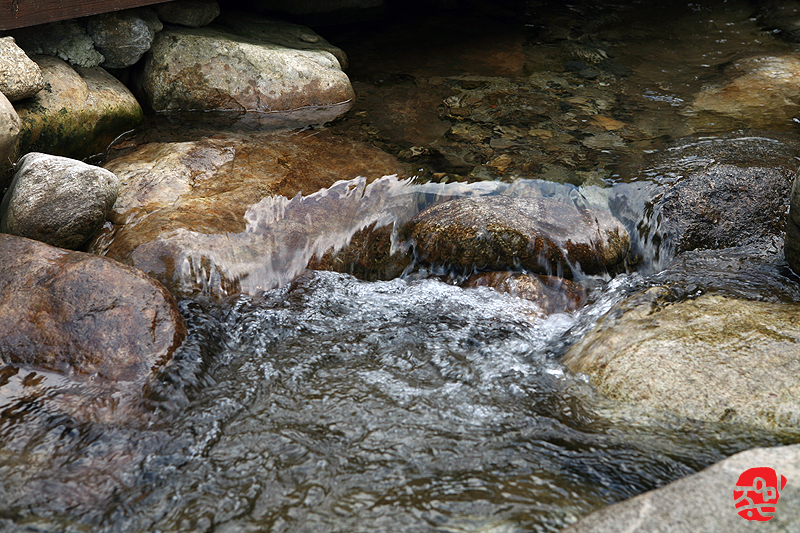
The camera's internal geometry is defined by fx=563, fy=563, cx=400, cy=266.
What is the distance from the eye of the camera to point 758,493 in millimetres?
1970

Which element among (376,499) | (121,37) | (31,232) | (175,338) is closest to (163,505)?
(376,499)

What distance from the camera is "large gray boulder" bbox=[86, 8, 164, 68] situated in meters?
5.40

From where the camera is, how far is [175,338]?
3400mm

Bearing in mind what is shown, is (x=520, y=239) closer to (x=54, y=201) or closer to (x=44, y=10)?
(x=54, y=201)

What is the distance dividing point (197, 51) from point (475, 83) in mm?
3100

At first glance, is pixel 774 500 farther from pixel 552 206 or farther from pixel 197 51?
pixel 197 51

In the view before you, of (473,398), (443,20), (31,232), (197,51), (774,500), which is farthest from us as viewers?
(443,20)

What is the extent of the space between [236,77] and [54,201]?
2.74 meters

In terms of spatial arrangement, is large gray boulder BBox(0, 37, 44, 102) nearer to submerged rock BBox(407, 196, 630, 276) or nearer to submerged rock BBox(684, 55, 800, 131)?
submerged rock BBox(407, 196, 630, 276)

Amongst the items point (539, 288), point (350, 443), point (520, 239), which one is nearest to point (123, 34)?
point (520, 239)

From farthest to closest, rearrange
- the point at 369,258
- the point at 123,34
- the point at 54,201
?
1. the point at 123,34
2. the point at 369,258
3. the point at 54,201

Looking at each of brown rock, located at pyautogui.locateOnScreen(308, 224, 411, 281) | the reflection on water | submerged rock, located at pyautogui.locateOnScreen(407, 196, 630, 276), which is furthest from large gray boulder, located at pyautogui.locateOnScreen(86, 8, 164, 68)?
submerged rock, located at pyautogui.locateOnScreen(407, 196, 630, 276)

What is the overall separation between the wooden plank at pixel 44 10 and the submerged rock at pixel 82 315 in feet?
7.31

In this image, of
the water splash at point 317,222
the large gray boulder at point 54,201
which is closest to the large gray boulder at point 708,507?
the water splash at point 317,222
